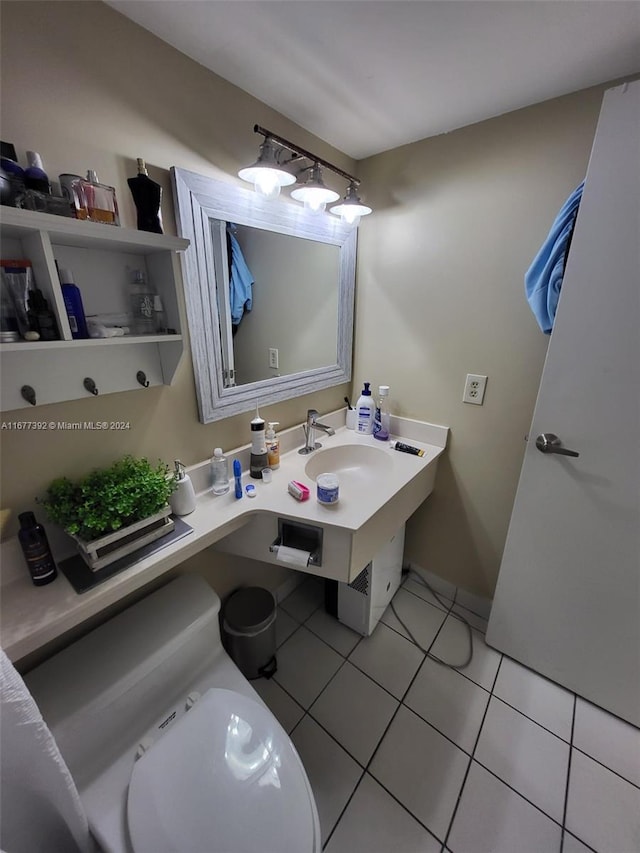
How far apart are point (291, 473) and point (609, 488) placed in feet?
3.48

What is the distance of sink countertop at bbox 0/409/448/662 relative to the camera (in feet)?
2.27

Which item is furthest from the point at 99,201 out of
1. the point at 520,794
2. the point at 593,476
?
the point at 520,794

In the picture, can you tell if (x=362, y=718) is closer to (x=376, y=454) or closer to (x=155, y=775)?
(x=155, y=775)

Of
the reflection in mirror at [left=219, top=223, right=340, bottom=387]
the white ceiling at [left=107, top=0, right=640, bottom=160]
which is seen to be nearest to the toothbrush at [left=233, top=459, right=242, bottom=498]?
the reflection in mirror at [left=219, top=223, right=340, bottom=387]

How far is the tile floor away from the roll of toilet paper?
66cm

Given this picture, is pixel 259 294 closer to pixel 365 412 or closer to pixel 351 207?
pixel 351 207

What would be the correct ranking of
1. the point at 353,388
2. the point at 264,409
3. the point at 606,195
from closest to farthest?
the point at 606,195, the point at 264,409, the point at 353,388

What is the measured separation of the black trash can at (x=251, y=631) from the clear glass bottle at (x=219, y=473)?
567 mm

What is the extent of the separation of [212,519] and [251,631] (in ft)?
1.84

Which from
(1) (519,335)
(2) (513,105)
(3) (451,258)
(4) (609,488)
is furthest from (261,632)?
(2) (513,105)

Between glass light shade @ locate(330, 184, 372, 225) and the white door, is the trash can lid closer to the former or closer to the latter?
the white door

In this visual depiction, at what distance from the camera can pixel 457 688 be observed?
4.25 ft

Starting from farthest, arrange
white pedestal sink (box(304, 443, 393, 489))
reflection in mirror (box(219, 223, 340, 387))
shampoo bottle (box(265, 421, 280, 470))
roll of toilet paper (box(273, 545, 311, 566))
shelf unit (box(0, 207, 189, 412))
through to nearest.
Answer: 1. white pedestal sink (box(304, 443, 393, 489))
2. shampoo bottle (box(265, 421, 280, 470))
3. reflection in mirror (box(219, 223, 340, 387))
4. roll of toilet paper (box(273, 545, 311, 566))
5. shelf unit (box(0, 207, 189, 412))

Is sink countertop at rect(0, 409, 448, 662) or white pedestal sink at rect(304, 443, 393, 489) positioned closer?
sink countertop at rect(0, 409, 448, 662)
